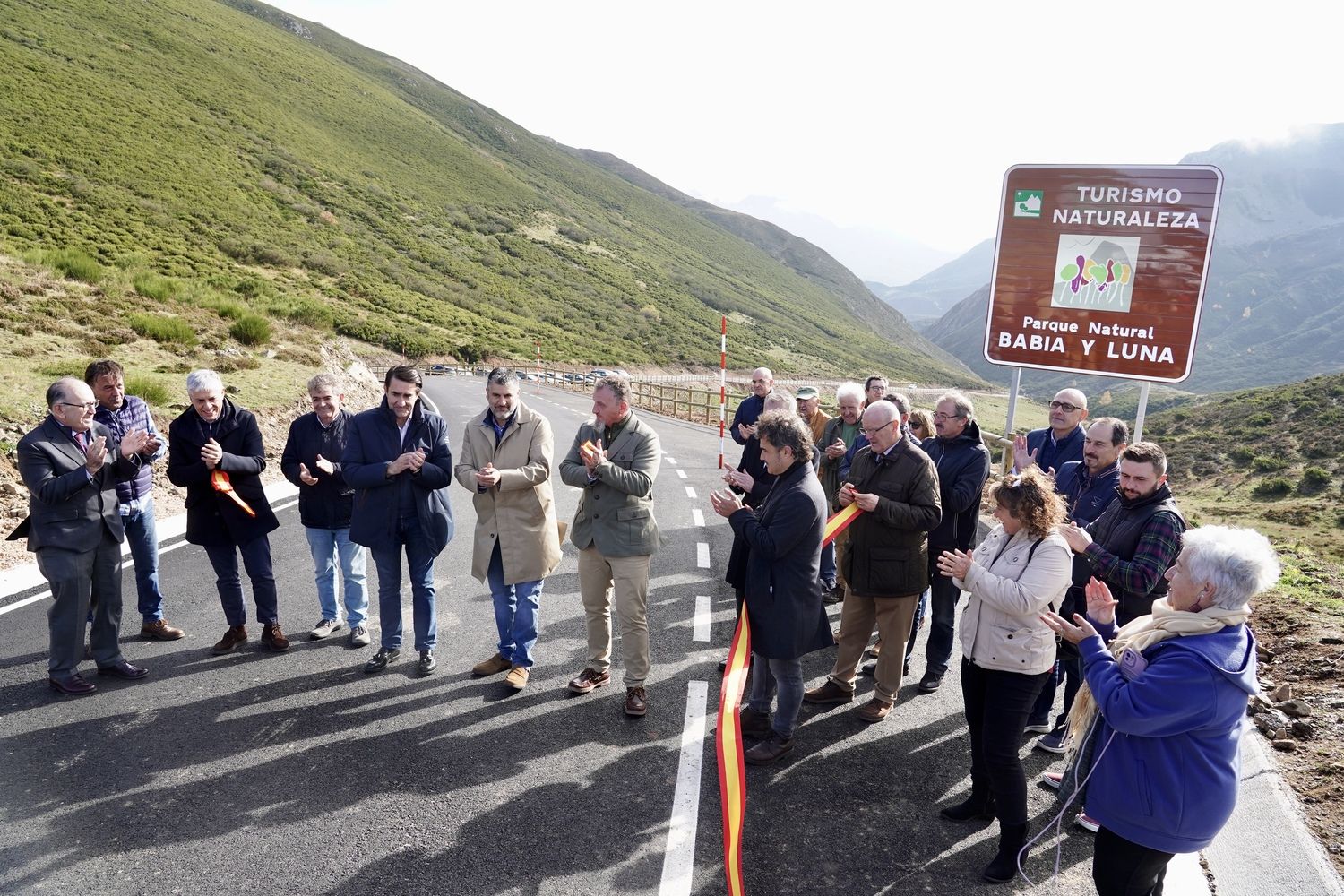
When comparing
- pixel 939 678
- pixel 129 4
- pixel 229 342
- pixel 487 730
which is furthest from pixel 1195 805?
pixel 129 4

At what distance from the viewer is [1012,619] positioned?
3.31m

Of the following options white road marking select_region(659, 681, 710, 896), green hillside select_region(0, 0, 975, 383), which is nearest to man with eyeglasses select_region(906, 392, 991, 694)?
white road marking select_region(659, 681, 710, 896)

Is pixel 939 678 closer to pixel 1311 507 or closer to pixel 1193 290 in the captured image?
pixel 1193 290

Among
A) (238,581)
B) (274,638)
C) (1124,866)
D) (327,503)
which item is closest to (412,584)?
(327,503)

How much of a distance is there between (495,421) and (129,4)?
91.2 metres

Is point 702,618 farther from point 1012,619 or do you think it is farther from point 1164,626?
point 1164,626

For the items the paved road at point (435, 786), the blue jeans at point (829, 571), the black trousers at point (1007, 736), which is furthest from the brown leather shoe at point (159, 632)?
the black trousers at point (1007, 736)

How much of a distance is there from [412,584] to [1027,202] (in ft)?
23.3

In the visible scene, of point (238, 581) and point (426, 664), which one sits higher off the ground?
point (238, 581)

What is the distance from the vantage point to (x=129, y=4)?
69.0 meters

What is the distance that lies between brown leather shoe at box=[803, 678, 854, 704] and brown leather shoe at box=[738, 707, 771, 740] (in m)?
0.55

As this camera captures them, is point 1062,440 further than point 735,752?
Yes

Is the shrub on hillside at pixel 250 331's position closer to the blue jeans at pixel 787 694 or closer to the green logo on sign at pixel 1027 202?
the green logo on sign at pixel 1027 202

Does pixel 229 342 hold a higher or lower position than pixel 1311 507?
higher
